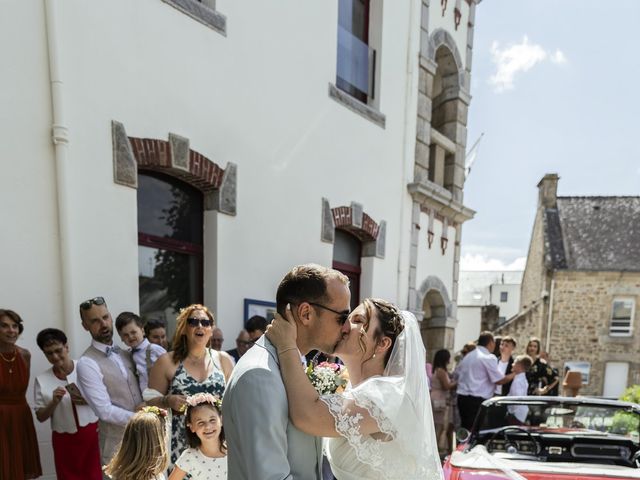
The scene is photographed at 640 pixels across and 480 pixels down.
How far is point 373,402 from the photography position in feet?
5.25

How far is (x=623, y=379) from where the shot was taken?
16.8 metres

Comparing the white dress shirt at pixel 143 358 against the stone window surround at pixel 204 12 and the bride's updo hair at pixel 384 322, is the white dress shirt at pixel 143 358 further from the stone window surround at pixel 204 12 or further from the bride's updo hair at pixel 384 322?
the stone window surround at pixel 204 12

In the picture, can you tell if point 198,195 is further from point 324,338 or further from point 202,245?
point 324,338

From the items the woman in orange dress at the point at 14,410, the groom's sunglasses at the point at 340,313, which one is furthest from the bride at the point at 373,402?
the woman in orange dress at the point at 14,410

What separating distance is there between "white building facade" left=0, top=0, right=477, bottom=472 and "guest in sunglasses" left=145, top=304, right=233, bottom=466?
128 cm

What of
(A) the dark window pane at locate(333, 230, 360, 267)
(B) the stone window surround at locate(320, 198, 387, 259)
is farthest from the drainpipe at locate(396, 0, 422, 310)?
(A) the dark window pane at locate(333, 230, 360, 267)

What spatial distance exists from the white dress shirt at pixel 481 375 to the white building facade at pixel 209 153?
202 cm

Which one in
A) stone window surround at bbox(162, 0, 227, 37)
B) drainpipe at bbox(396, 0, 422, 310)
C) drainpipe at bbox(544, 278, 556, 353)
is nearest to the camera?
stone window surround at bbox(162, 0, 227, 37)

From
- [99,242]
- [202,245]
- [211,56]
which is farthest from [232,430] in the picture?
[211,56]

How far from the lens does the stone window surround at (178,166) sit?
3.99 meters

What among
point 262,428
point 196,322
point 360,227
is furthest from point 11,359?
point 360,227

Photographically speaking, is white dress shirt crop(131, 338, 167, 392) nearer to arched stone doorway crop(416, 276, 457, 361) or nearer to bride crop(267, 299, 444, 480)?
bride crop(267, 299, 444, 480)

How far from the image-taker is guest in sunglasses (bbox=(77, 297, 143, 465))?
2.99 meters

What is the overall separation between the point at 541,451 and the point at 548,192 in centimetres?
2123
